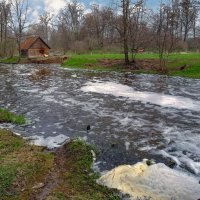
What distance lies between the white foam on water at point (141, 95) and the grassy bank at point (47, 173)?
897 cm

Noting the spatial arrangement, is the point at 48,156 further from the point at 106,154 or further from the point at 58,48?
the point at 58,48

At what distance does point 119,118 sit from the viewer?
1512cm

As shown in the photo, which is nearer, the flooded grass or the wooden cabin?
the flooded grass

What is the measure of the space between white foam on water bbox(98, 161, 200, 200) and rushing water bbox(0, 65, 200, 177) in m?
0.50

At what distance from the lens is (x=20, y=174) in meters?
8.40

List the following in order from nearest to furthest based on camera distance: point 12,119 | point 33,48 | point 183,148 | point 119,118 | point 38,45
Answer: point 183,148, point 12,119, point 119,118, point 33,48, point 38,45

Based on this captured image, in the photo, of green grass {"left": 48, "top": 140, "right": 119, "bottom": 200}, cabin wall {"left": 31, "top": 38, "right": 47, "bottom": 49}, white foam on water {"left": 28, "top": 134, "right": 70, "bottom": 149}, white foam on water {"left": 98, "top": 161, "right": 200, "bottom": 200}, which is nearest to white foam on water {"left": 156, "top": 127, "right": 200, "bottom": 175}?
white foam on water {"left": 98, "top": 161, "right": 200, "bottom": 200}

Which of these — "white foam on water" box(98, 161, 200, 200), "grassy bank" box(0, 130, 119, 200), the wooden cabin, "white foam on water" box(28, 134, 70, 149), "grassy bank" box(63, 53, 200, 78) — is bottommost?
"white foam on water" box(98, 161, 200, 200)

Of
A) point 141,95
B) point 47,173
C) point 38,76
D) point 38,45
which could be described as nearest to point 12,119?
point 47,173

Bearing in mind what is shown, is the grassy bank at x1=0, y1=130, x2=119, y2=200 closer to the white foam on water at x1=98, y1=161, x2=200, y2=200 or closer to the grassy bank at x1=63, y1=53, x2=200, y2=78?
the white foam on water at x1=98, y1=161, x2=200, y2=200

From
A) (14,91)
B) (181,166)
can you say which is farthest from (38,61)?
(181,166)

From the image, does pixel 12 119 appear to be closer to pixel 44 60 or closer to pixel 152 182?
pixel 152 182

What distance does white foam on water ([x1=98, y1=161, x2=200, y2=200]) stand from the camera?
7781mm

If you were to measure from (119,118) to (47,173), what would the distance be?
685cm
